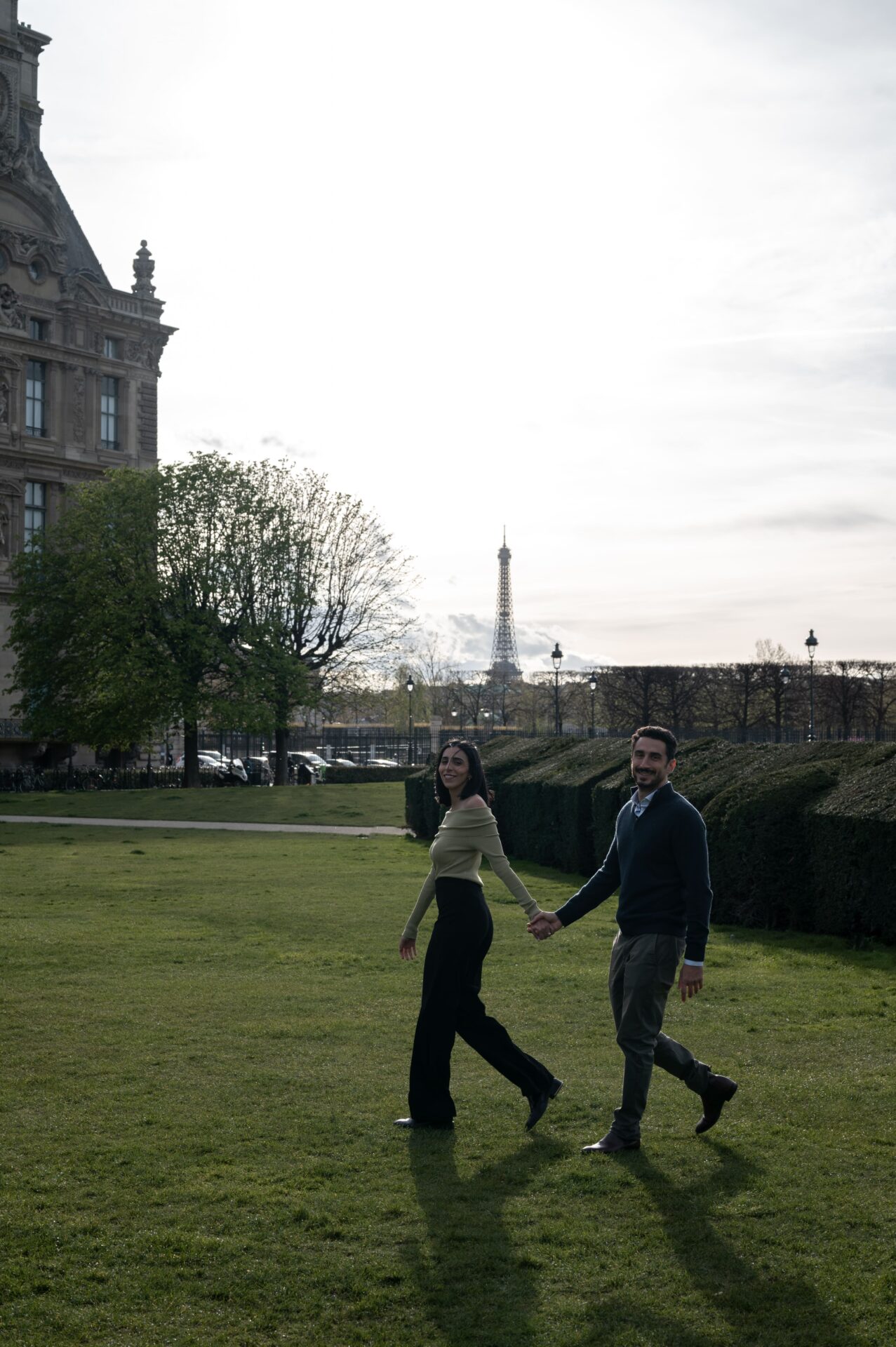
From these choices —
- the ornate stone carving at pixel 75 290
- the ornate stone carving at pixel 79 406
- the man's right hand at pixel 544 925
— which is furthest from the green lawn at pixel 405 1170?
the ornate stone carving at pixel 75 290

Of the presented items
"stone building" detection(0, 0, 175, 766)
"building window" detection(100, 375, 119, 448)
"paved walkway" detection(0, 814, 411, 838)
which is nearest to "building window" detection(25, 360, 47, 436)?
"stone building" detection(0, 0, 175, 766)

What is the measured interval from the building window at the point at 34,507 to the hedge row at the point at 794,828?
4437 cm

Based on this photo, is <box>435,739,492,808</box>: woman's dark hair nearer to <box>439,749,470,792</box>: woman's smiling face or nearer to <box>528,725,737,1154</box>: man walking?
<box>439,749,470,792</box>: woman's smiling face

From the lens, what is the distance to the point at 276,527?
49.7 meters

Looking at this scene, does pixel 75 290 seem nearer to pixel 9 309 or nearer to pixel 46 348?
pixel 46 348

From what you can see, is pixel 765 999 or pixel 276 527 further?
pixel 276 527

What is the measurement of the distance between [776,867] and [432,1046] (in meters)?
8.19

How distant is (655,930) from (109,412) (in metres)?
60.5

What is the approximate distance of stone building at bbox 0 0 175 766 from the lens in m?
57.6

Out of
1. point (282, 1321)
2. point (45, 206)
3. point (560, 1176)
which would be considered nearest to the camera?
point (282, 1321)

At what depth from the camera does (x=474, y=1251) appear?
5469 millimetres

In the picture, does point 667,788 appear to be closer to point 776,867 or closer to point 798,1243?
point 798,1243

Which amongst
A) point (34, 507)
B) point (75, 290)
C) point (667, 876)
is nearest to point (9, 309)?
point (75, 290)

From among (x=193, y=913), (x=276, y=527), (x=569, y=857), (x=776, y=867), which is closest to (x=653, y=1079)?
(x=776, y=867)
